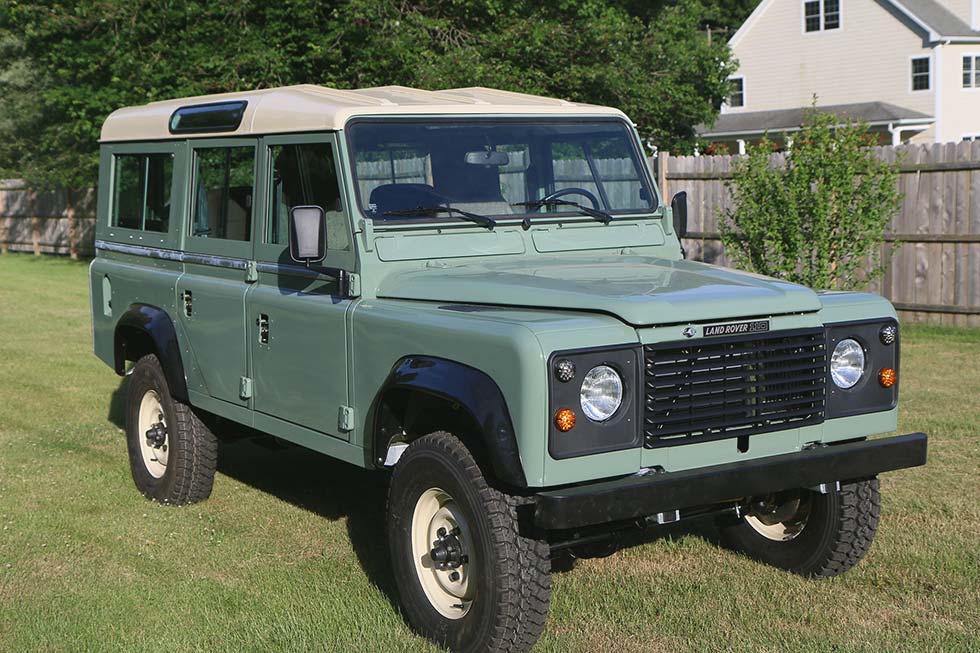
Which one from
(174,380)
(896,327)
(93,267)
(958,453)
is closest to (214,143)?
(174,380)

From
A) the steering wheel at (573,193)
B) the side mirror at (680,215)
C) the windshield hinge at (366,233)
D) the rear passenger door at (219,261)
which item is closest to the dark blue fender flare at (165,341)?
the rear passenger door at (219,261)

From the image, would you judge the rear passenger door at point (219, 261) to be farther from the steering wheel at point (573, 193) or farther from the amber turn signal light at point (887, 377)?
the amber turn signal light at point (887, 377)

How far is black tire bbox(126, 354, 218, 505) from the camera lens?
710 cm

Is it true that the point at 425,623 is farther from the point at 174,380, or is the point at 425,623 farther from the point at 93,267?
the point at 93,267

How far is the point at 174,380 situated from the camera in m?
7.01

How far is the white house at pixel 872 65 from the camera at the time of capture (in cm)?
3594

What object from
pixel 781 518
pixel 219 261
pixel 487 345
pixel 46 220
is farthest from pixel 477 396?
pixel 46 220

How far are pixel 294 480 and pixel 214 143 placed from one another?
2.34 metres

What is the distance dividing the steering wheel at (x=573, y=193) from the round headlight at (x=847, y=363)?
1604 millimetres

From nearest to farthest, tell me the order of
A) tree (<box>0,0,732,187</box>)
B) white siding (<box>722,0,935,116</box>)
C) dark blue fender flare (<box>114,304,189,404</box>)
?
dark blue fender flare (<box>114,304,189,404</box>), tree (<box>0,0,732,187</box>), white siding (<box>722,0,935,116</box>)

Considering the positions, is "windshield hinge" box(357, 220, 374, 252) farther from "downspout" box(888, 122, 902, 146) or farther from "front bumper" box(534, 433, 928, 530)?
"downspout" box(888, 122, 902, 146)

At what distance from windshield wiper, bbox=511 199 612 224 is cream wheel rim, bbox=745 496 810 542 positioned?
1.58 metres

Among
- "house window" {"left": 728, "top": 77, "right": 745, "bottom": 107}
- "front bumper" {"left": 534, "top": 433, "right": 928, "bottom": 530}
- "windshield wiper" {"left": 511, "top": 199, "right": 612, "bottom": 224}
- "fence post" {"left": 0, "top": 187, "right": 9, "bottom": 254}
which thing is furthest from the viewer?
"house window" {"left": 728, "top": 77, "right": 745, "bottom": 107}

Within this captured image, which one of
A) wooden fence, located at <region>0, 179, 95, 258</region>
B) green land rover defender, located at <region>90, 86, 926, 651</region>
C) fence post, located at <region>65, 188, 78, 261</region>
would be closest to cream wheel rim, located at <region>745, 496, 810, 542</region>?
green land rover defender, located at <region>90, 86, 926, 651</region>
